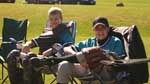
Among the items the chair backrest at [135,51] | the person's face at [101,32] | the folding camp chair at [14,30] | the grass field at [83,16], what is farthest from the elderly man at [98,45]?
the grass field at [83,16]

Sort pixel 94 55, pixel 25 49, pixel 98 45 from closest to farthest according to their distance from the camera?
pixel 94 55 → pixel 98 45 → pixel 25 49

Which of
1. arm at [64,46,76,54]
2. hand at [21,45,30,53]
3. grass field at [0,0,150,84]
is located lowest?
grass field at [0,0,150,84]

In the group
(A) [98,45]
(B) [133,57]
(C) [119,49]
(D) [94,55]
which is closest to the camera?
(D) [94,55]

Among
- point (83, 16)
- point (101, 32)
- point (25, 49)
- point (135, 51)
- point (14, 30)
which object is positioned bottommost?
point (83, 16)

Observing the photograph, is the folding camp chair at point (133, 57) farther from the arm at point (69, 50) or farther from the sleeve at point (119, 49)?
the arm at point (69, 50)

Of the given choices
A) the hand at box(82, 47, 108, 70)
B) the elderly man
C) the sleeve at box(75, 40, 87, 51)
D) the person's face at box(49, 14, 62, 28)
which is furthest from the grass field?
the hand at box(82, 47, 108, 70)

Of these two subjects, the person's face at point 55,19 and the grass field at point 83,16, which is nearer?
the person's face at point 55,19

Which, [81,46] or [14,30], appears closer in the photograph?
[81,46]

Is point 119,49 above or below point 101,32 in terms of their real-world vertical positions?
below

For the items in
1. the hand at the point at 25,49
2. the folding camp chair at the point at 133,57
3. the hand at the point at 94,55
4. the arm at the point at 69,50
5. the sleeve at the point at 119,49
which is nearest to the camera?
the hand at the point at 94,55

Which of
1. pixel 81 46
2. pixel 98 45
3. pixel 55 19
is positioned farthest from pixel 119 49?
pixel 55 19

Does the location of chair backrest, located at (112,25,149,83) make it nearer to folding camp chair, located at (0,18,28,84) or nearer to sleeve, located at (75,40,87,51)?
sleeve, located at (75,40,87,51)

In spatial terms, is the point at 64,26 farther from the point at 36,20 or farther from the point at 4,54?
the point at 36,20

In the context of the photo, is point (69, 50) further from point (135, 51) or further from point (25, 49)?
point (25, 49)
